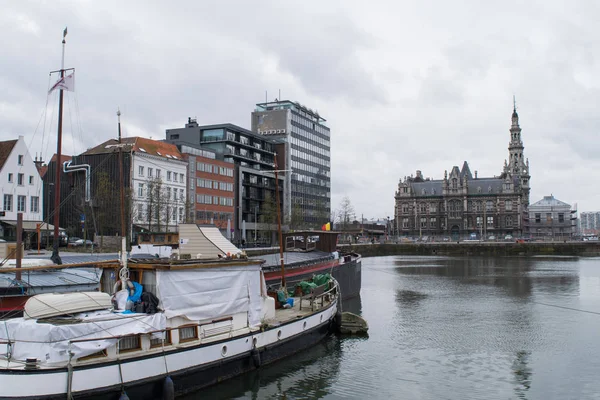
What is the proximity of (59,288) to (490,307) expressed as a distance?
101 feet

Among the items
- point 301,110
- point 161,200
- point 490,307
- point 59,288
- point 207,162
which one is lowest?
point 490,307

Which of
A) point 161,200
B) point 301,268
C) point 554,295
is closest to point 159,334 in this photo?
point 301,268

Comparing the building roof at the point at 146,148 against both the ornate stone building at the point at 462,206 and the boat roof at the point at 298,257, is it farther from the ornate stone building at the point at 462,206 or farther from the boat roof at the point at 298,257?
the ornate stone building at the point at 462,206

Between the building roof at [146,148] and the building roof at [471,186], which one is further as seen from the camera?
the building roof at [471,186]

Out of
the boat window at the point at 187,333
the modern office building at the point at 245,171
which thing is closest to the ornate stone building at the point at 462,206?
the modern office building at the point at 245,171

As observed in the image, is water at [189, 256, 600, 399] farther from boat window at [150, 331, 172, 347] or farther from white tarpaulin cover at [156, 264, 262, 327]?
white tarpaulin cover at [156, 264, 262, 327]

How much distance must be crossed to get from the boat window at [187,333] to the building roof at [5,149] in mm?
55962

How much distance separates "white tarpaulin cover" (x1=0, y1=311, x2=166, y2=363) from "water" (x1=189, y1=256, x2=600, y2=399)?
4.18 meters

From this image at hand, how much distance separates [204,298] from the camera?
21719 millimetres

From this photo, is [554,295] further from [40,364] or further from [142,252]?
[40,364]

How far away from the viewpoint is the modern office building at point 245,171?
11444 centimetres

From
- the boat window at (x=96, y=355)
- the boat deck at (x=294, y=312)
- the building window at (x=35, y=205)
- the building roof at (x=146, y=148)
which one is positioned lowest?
the boat deck at (x=294, y=312)

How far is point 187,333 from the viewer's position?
2073 centimetres

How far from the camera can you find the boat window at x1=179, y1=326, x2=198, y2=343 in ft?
66.9
